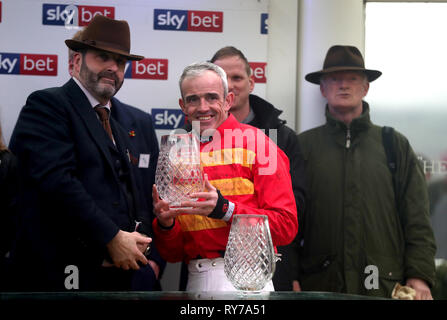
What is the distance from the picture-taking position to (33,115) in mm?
2141

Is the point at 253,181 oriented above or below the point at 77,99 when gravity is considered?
below

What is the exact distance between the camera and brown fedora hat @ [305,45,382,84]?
3.08 m

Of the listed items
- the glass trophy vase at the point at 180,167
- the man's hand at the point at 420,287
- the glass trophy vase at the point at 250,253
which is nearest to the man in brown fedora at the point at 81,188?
the glass trophy vase at the point at 180,167

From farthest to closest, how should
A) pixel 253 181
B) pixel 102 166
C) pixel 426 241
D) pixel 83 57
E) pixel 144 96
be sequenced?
pixel 144 96, pixel 426 241, pixel 83 57, pixel 102 166, pixel 253 181

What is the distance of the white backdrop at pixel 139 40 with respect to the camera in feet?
9.92

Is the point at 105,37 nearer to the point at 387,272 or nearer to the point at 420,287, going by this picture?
the point at 387,272

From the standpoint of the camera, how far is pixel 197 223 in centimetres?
199

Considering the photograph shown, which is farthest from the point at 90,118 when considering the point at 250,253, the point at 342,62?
the point at 342,62

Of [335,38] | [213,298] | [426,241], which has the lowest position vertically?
[426,241]

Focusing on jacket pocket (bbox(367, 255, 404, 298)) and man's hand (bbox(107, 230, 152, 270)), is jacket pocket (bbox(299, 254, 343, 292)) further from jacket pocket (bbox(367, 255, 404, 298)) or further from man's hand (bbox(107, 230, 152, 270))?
man's hand (bbox(107, 230, 152, 270))

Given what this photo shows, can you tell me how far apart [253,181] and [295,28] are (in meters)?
1.57

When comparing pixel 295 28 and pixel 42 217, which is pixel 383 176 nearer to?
pixel 295 28

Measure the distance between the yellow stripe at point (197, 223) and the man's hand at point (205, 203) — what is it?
0.24 metres
